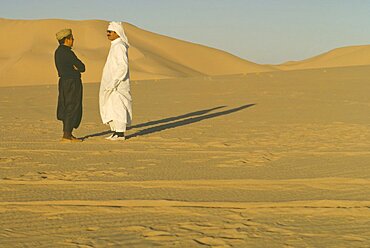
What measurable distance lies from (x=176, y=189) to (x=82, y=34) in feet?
284

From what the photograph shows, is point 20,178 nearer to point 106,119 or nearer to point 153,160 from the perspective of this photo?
point 153,160

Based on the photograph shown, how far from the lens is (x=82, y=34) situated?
90562 mm

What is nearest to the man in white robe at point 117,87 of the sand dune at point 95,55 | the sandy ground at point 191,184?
the sandy ground at point 191,184

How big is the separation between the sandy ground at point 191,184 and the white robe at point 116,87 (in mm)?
419

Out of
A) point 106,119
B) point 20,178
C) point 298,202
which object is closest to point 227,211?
point 298,202

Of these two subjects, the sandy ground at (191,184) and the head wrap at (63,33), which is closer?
the sandy ground at (191,184)

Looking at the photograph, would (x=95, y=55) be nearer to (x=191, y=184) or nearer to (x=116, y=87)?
(x=116, y=87)

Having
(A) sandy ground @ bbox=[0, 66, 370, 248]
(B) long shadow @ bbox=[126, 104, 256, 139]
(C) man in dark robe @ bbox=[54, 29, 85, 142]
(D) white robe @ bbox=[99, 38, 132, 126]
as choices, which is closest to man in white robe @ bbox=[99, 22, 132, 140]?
(D) white robe @ bbox=[99, 38, 132, 126]

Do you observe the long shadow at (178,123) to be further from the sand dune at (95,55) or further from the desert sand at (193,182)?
the sand dune at (95,55)

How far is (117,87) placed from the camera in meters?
10.2

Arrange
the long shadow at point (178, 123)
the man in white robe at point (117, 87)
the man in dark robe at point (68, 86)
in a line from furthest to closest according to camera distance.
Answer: the long shadow at point (178, 123) < the man in white robe at point (117, 87) < the man in dark robe at point (68, 86)

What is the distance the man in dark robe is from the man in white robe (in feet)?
1.45

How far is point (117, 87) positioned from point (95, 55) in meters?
65.9

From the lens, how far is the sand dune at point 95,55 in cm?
6531
